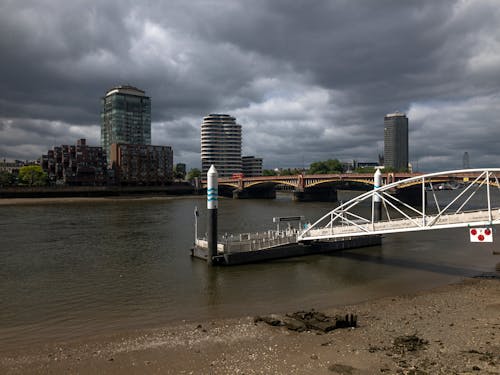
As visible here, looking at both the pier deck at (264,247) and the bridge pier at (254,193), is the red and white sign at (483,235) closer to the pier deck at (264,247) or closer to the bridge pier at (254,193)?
the pier deck at (264,247)

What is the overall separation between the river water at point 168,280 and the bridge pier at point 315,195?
7546 cm

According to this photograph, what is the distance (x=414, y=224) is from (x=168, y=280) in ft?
66.1

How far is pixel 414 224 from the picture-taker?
103 ft

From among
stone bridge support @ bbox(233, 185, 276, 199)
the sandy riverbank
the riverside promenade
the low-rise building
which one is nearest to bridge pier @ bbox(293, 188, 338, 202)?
stone bridge support @ bbox(233, 185, 276, 199)

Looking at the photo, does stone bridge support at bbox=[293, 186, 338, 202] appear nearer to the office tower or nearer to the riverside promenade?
the riverside promenade

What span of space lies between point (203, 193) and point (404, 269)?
439 feet

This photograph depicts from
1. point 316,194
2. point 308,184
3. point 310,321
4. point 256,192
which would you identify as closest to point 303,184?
point 308,184

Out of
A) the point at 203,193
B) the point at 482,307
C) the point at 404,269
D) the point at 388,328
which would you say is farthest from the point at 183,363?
the point at 203,193

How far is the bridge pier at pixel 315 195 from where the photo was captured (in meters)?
122

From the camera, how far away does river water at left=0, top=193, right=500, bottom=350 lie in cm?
2038

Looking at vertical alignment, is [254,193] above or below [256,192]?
below

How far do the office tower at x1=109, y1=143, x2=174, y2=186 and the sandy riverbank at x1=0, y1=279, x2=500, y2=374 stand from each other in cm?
14563

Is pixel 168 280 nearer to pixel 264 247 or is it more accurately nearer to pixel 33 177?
pixel 264 247

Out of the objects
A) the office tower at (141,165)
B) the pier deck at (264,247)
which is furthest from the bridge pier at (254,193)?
the pier deck at (264,247)
